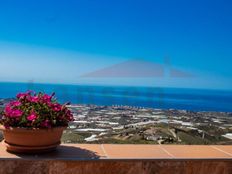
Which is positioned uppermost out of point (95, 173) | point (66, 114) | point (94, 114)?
point (66, 114)

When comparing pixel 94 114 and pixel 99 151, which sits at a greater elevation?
pixel 99 151

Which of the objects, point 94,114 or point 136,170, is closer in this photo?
point 136,170

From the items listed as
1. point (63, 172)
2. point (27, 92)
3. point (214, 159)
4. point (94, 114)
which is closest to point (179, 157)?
point (214, 159)

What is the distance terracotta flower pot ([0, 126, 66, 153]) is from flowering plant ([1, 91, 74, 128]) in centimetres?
4

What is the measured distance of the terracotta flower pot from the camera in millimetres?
2048

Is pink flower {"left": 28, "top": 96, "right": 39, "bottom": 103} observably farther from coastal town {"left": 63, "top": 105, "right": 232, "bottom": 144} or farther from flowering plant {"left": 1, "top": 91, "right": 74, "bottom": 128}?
coastal town {"left": 63, "top": 105, "right": 232, "bottom": 144}

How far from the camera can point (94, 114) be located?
2714cm

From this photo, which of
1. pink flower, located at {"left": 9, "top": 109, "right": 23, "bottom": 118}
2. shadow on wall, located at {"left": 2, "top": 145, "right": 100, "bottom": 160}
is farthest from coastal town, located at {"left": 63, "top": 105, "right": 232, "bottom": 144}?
pink flower, located at {"left": 9, "top": 109, "right": 23, "bottom": 118}

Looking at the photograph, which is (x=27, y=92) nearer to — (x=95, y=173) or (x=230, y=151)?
(x=95, y=173)

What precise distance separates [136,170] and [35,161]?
1.98 feet

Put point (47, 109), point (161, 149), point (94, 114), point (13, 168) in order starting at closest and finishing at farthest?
point (13, 168) < point (47, 109) < point (161, 149) < point (94, 114)

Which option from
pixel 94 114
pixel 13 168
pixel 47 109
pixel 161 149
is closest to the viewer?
pixel 13 168

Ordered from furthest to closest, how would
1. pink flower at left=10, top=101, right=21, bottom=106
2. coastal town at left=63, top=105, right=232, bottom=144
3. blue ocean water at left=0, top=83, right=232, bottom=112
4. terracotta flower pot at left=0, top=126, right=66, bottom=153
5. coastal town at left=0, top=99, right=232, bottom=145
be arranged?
1. blue ocean water at left=0, top=83, right=232, bottom=112
2. coastal town at left=63, top=105, right=232, bottom=144
3. coastal town at left=0, top=99, right=232, bottom=145
4. pink flower at left=10, top=101, right=21, bottom=106
5. terracotta flower pot at left=0, top=126, right=66, bottom=153

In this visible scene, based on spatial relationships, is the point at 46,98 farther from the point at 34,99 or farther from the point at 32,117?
the point at 32,117
